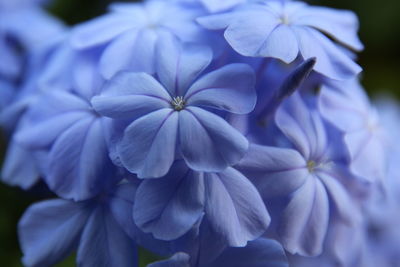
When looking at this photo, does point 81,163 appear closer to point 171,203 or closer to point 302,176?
point 171,203

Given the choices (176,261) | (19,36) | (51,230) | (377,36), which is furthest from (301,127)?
(377,36)

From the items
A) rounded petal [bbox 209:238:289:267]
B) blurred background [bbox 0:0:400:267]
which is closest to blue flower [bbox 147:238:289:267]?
rounded petal [bbox 209:238:289:267]

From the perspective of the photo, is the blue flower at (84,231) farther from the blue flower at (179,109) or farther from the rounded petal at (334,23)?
the rounded petal at (334,23)

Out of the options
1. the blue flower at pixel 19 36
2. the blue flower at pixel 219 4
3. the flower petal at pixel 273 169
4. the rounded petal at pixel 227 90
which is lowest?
the blue flower at pixel 19 36

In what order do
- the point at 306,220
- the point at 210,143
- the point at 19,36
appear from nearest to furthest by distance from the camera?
the point at 210,143
the point at 306,220
the point at 19,36

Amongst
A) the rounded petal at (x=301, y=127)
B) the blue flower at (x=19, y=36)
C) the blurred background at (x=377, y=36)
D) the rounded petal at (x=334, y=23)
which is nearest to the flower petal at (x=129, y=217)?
the rounded petal at (x=301, y=127)

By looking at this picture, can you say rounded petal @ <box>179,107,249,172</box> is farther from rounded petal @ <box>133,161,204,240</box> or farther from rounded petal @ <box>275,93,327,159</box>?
rounded petal @ <box>275,93,327,159</box>
